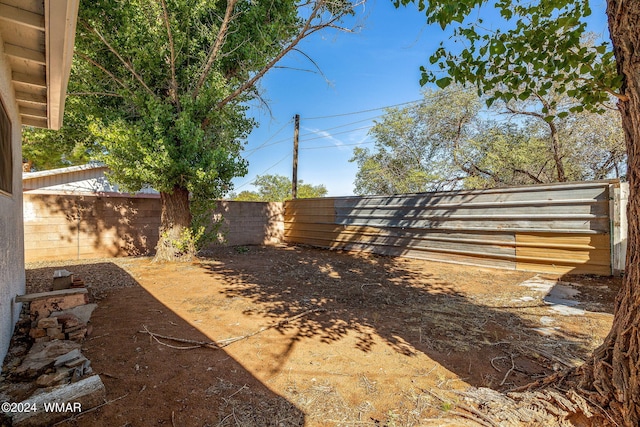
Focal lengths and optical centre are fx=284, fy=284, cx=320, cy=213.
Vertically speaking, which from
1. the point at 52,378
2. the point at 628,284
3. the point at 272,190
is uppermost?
the point at 272,190

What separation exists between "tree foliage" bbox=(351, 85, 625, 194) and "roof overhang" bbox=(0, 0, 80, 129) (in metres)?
10.6

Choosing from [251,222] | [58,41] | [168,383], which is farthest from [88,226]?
[168,383]

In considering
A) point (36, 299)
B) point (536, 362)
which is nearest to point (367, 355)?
point (536, 362)

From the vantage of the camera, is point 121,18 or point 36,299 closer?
point 36,299

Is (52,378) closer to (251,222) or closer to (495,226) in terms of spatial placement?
(495,226)

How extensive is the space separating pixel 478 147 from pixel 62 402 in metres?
12.8

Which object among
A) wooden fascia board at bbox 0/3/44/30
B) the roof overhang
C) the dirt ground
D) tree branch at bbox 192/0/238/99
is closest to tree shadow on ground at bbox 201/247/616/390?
the dirt ground

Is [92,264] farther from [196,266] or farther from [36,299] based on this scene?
[36,299]

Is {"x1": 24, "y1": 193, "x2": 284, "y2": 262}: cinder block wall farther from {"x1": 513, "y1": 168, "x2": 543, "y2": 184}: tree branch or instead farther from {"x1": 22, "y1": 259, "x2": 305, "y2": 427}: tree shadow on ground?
{"x1": 513, "y1": 168, "x2": 543, "y2": 184}: tree branch

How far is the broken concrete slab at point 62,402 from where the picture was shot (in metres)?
1.54

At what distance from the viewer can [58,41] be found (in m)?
2.46

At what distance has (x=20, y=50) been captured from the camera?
279 centimetres

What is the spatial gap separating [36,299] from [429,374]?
3959 millimetres

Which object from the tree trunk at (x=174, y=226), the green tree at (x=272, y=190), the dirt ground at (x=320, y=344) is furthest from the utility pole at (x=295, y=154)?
the green tree at (x=272, y=190)
